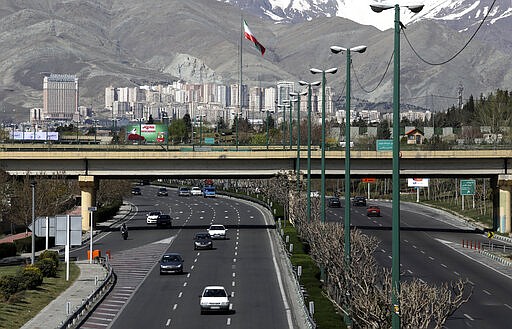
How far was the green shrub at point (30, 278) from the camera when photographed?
6372cm

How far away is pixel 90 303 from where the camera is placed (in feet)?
191

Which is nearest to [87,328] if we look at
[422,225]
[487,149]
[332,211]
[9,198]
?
[9,198]

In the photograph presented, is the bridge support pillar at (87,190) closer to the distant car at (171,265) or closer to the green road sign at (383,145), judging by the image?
the green road sign at (383,145)

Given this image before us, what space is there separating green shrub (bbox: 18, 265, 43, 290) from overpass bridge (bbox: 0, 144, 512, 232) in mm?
46852

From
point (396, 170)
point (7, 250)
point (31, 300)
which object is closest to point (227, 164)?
point (7, 250)

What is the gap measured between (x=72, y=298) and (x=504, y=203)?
213 ft

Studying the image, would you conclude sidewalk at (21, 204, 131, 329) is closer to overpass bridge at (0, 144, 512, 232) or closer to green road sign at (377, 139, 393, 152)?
overpass bridge at (0, 144, 512, 232)

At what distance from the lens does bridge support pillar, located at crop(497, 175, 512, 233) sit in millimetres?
115438

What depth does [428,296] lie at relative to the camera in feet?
108

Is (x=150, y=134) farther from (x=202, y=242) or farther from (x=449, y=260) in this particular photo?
(x=449, y=260)

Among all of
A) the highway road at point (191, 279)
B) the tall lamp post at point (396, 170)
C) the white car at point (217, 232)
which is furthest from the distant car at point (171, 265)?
the tall lamp post at point (396, 170)

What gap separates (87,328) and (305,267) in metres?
21.3

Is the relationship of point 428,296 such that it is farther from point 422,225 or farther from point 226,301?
point 422,225

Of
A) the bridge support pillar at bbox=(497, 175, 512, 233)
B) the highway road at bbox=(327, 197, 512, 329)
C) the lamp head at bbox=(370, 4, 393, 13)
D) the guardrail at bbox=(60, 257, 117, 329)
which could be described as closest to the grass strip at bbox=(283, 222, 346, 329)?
the highway road at bbox=(327, 197, 512, 329)
